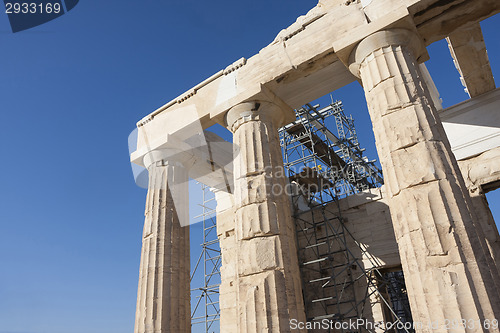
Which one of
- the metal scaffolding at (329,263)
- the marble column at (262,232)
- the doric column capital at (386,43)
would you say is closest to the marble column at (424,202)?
the doric column capital at (386,43)

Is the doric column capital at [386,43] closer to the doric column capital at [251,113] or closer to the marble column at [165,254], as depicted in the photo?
the doric column capital at [251,113]

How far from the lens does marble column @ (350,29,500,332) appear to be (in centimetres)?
545

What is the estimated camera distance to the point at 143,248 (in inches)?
447

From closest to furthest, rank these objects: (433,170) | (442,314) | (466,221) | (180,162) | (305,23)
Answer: (442,314) < (466,221) < (433,170) < (305,23) < (180,162)

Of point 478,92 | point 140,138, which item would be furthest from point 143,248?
point 478,92

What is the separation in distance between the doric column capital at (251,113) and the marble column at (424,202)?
2942mm

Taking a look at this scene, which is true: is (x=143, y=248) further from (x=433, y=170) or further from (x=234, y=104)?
(x=433, y=170)

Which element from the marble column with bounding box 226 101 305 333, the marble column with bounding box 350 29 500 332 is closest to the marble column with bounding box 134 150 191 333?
the marble column with bounding box 226 101 305 333

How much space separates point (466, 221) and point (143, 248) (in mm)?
8805

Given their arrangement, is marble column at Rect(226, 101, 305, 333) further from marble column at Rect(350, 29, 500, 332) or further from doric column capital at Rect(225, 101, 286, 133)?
marble column at Rect(350, 29, 500, 332)

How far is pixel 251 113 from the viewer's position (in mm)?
10062

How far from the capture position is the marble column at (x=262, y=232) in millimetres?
7625

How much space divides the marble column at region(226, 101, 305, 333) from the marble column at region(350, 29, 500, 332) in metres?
2.56

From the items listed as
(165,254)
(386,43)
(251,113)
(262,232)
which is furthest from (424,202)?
(165,254)
